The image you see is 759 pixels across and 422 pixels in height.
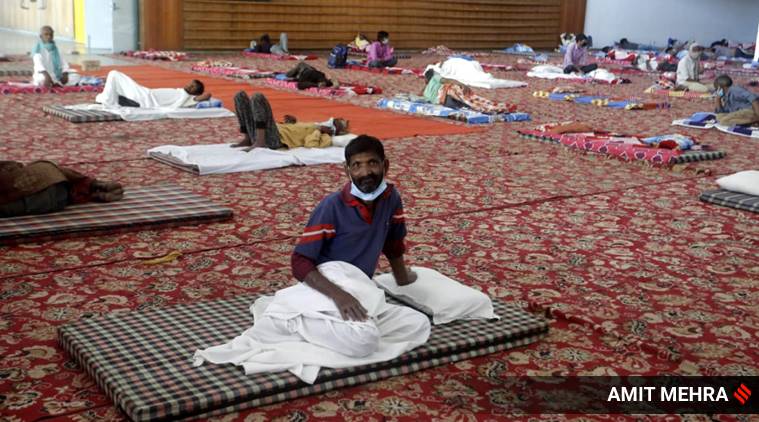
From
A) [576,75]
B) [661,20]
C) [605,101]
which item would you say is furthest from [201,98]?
[661,20]

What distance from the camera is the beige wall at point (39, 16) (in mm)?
15469

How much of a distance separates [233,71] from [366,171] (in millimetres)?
9742

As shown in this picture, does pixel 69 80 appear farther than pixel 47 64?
Yes

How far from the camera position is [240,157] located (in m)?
5.93

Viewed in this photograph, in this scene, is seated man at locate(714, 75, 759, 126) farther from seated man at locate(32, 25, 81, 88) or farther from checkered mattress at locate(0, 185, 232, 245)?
seated man at locate(32, 25, 81, 88)

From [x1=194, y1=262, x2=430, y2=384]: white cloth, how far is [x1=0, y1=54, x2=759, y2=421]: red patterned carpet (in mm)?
105

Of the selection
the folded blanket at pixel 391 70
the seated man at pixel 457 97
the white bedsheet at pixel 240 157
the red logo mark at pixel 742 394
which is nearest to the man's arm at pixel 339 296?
the red logo mark at pixel 742 394

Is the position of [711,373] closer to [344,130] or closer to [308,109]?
[344,130]

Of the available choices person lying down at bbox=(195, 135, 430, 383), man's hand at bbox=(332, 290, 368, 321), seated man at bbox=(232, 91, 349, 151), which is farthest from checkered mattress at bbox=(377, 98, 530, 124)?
man's hand at bbox=(332, 290, 368, 321)

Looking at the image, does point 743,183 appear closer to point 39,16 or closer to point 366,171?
point 366,171

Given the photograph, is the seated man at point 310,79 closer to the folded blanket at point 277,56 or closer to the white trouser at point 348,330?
the folded blanket at point 277,56

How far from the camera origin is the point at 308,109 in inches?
358

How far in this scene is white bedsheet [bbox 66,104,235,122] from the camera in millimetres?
7879

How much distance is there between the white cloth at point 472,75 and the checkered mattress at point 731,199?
6.80 meters
